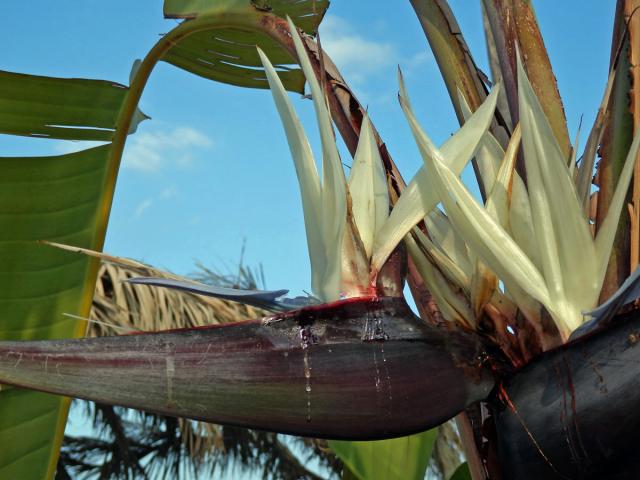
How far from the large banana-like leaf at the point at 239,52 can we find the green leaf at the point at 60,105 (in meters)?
0.11

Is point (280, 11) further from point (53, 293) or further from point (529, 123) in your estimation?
point (529, 123)

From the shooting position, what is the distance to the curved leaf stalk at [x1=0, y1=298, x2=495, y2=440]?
1.27ft

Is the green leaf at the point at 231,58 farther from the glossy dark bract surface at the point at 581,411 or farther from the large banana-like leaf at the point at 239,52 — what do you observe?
the glossy dark bract surface at the point at 581,411

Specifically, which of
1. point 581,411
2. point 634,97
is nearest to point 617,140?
point 634,97

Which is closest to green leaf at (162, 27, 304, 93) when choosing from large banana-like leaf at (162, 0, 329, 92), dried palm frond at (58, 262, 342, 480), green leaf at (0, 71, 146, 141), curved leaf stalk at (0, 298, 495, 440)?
large banana-like leaf at (162, 0, 329, 92)

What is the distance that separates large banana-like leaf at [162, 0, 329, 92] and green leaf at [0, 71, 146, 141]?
0.11m

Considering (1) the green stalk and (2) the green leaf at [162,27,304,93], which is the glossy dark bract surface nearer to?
(1) the green stalk

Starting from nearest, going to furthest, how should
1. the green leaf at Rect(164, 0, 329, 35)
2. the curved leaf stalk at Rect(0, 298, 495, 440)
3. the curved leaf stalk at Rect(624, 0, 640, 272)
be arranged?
the curved leaf stalk at Rect(0, 298, 495, 440) < the curved leaf stalk at Rect(624, 0, 640, 272) < the green leaf at Rect(164, 0, 329, 35)

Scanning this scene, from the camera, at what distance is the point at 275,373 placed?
0.40 m

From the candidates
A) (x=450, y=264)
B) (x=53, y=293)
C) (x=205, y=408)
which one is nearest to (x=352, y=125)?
(x=450, y=264)

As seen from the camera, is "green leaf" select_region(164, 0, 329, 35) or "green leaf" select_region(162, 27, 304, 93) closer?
"green leaf" select_region(164, 0, 329, 35)

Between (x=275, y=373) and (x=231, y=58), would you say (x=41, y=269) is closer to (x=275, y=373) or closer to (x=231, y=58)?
(x=231, y=58)

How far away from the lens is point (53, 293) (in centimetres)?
97

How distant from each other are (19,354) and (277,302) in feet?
0.47
